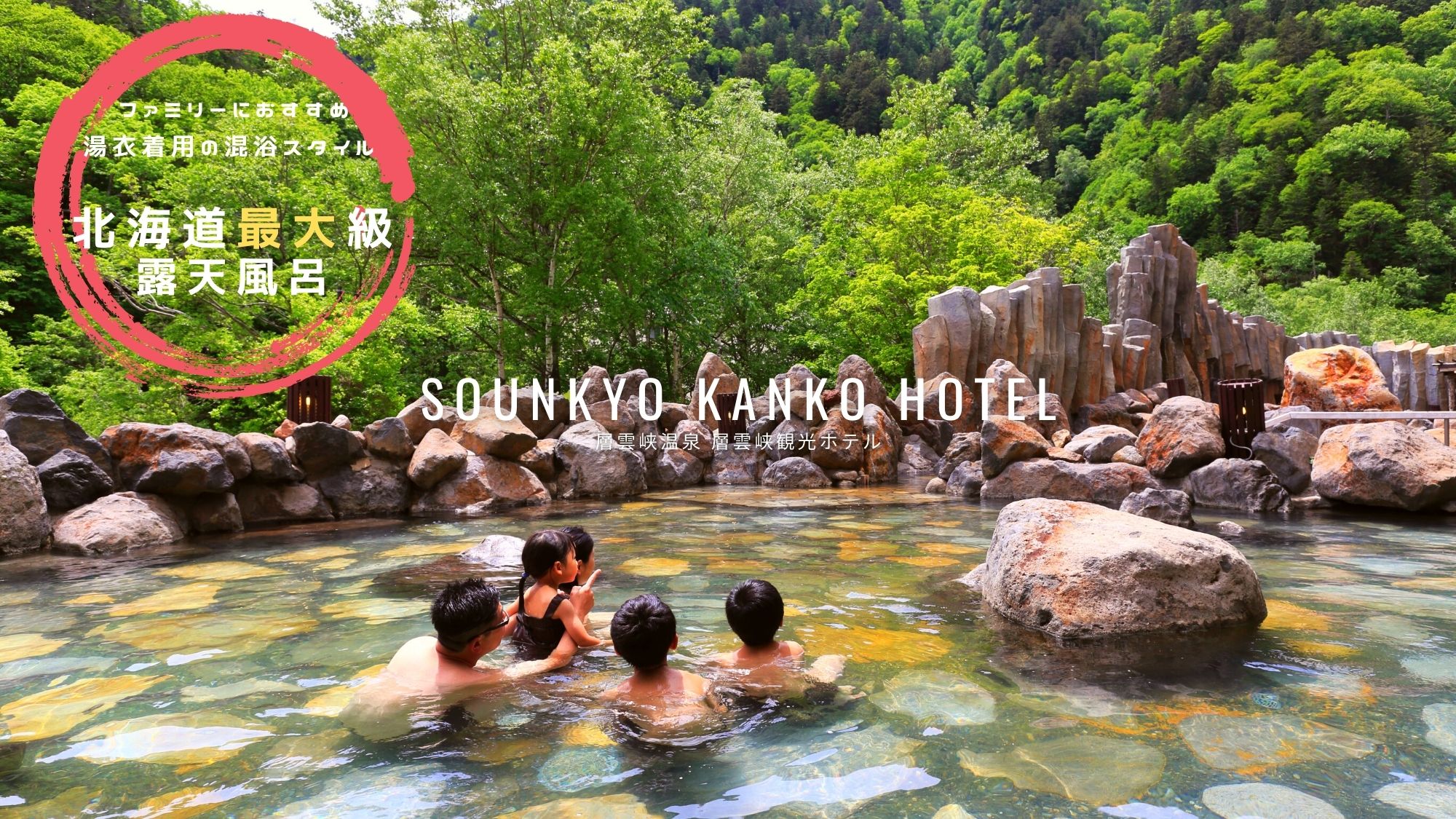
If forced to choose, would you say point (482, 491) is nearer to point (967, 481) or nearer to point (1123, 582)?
point (967, 481)

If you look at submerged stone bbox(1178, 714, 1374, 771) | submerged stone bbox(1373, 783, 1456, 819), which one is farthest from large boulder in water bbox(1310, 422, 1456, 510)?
submerged stone bbox(1373, 783, 1456, 819)

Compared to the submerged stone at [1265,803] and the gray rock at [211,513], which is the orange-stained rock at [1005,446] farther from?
the gray rock at [211,513]

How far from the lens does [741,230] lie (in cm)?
2441

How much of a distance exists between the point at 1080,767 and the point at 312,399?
40.1 feet

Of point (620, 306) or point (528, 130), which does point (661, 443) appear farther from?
point (528, 130)

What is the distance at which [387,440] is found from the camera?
10484 mm

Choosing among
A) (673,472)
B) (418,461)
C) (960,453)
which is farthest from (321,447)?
(960,453)

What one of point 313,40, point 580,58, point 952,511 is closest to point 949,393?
point 952,511

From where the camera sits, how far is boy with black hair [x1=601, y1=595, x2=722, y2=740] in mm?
2969

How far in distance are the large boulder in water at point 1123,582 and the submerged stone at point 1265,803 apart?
171cm

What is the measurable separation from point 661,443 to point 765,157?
16.3 m

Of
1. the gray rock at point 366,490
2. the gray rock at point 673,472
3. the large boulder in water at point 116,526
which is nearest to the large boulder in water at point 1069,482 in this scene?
the gray rock at point 673,472

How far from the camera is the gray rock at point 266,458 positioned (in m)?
9.38

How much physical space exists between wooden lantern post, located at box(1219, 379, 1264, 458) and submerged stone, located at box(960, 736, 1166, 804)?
28.3 ft
